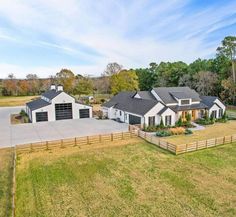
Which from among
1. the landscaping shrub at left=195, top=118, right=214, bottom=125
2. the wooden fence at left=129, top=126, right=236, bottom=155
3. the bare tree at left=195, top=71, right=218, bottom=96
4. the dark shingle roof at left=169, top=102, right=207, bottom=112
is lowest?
the wooden fence at left=129, top=126, right=236, bottom=155

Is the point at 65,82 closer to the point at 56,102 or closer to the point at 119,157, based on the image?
the point at 56,102

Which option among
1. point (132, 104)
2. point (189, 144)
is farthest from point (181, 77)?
point (189, 144)

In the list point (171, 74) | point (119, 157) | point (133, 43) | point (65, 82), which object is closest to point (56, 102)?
point (133, 43)

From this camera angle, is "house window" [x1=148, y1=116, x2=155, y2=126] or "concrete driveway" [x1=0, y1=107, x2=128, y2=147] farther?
"house window" [x1=148, y1=116, x2=155, y2=126]

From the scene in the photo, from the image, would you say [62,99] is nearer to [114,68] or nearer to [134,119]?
[134,119]

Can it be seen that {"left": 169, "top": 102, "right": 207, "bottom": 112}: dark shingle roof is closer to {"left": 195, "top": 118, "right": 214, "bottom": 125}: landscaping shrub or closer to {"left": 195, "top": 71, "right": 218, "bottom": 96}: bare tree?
{"left": 195, "top": 118, "right": 214, "bottom": 125}: landscaping shrub

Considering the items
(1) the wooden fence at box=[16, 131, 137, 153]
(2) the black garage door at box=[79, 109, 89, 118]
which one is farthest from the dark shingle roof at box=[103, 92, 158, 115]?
(1) the wooden fence at box=[16, 131, 137, 153]

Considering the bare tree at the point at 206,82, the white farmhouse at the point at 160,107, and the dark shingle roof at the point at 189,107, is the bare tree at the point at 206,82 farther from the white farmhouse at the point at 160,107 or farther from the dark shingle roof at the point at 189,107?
the dark shingle roof at the point at 189,107
